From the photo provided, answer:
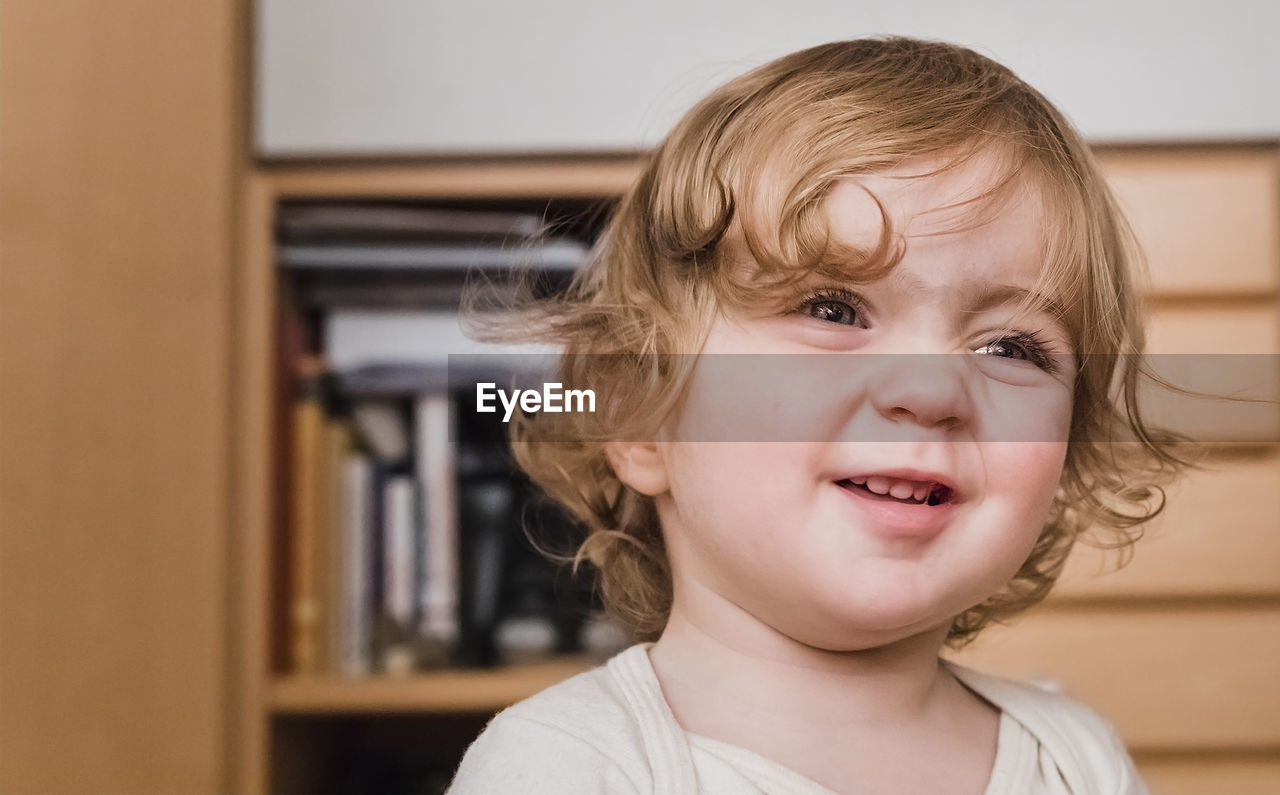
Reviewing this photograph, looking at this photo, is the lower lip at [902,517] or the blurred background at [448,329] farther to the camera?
the blurred background at [448,329]

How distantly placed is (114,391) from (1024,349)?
2.09 feet

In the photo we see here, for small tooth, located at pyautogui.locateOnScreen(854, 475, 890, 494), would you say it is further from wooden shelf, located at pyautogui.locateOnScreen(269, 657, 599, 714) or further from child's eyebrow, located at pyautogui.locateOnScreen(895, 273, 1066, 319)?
wooden shelf, located at pyautogui.locateOnScreen(269, 657, 599, 714)

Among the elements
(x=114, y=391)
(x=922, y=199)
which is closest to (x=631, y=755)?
(x=922, y=199)

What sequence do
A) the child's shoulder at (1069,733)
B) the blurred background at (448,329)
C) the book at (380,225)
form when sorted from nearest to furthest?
the child's shoulder at (1069,733) → the blurred background at (448,329) → the book at (380,225)

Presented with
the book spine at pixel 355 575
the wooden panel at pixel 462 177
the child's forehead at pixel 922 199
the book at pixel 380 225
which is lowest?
the book spine at pixel 355 575

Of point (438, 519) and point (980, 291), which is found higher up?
point (980, 291)

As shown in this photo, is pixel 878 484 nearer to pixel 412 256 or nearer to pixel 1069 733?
pixel 1069 733

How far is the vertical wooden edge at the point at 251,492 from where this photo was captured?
1.08 meters

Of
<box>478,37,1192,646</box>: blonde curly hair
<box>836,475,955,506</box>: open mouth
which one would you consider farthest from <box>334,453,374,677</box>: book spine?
<box>836,475,955,506</box>: open mouth

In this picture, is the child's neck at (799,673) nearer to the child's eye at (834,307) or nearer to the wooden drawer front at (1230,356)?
the child's eye at (834,307)

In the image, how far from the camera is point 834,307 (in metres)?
0.51

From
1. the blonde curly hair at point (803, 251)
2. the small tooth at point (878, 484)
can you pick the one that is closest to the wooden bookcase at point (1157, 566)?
the blonde curly hair at point (803, 251)

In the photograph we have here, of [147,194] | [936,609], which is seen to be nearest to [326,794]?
[147,194]

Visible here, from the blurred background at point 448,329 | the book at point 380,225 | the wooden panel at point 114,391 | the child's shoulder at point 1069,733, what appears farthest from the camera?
the book at point 380,225
